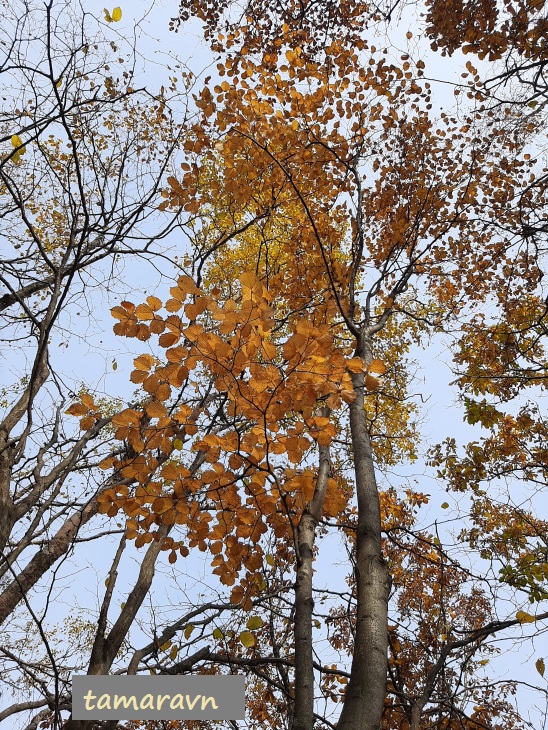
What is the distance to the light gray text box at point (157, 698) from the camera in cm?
358

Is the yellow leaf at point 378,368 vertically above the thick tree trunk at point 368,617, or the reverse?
the yellow leaf at point 378,368

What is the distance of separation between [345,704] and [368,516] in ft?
3.32

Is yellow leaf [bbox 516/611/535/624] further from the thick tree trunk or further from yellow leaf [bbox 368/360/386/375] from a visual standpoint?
yellow leaf [bbox 368/360/386/375]

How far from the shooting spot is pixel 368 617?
2.60 m

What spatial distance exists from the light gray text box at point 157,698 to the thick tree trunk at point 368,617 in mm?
1606

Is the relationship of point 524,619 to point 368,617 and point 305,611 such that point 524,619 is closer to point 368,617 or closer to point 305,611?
point 368,617

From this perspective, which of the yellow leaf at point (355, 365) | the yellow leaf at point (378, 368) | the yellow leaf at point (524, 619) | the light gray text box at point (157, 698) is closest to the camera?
the yellow leaf at point (355, 365)

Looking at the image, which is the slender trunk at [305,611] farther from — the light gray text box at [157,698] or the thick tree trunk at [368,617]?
the light gray text box at [157,698]

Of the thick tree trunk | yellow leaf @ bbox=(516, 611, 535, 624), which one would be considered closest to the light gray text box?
the thick tree trunk

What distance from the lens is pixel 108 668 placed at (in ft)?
13.1

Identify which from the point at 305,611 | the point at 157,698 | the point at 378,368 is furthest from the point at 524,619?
the point at 157,698

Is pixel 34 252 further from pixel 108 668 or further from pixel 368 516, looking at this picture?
pixel 368 516

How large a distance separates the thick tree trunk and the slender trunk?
169 millimetres

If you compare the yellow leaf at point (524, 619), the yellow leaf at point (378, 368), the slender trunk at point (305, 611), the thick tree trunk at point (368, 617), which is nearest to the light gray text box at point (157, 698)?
the slender trunk at point (305, 611)
